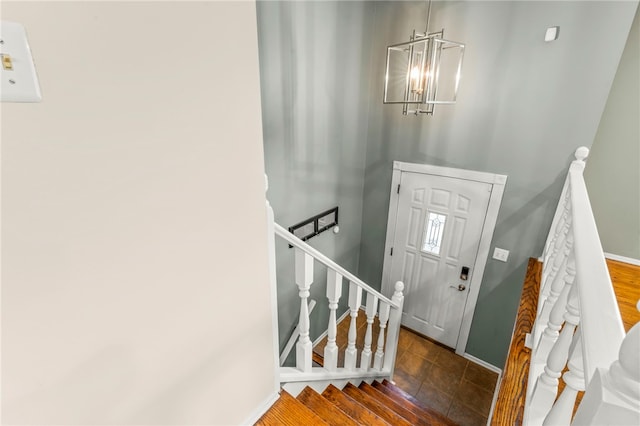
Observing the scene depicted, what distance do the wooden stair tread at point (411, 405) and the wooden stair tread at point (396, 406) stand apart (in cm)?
3

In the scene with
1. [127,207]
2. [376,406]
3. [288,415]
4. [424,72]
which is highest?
[424,72]

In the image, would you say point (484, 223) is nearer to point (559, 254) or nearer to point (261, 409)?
point (559, 254)

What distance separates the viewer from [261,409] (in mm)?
1328

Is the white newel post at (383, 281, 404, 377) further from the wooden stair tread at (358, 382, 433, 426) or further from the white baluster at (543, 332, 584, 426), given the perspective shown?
the white baluster at (543, 332, 584, 426)

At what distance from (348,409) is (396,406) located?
72 cm

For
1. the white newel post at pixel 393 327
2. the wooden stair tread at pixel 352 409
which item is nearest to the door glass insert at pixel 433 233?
the white newel post at pixel 393 327

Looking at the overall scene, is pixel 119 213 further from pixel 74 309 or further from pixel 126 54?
pixel 126 54

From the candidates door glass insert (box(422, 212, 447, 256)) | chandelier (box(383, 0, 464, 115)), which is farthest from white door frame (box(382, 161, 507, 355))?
chandelier (box(383, 0, 464, 115))

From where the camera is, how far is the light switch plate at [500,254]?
2701 mm

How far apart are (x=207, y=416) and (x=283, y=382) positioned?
0.47m

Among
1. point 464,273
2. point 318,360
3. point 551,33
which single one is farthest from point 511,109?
point 318,360

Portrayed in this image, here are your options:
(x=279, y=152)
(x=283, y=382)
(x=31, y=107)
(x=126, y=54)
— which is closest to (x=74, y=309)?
(x=31, y=107)

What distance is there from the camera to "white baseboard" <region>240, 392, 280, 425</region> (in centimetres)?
129

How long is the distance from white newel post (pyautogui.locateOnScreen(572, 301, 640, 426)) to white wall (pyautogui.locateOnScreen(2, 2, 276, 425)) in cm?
94
